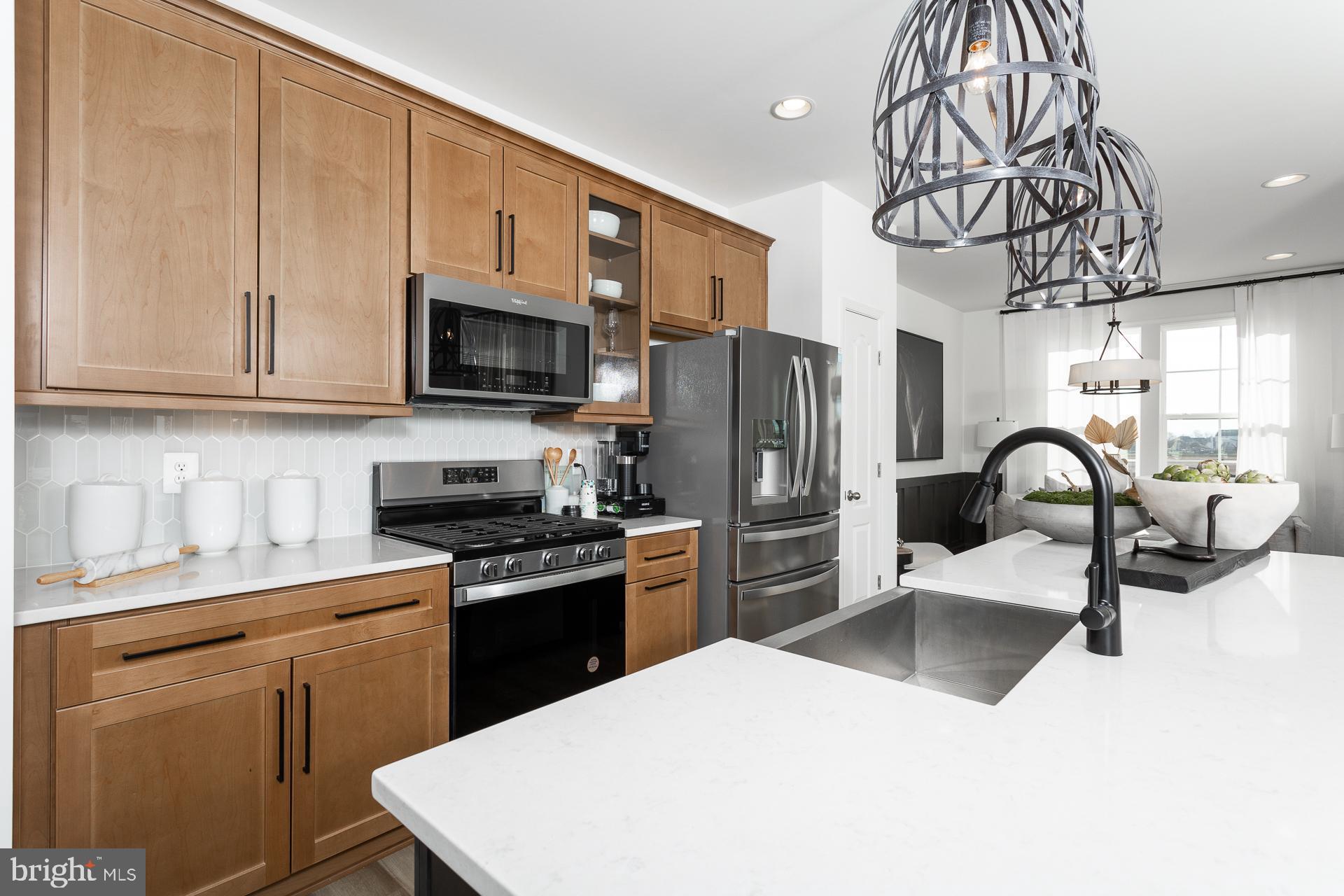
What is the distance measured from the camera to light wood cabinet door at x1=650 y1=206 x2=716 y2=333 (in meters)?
3.07

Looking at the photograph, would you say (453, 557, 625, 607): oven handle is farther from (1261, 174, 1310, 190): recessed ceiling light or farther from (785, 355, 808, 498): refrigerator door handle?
(1261, 174, 1310, 190): recessed ceiling light

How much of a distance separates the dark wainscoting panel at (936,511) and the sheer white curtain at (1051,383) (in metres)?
0.40

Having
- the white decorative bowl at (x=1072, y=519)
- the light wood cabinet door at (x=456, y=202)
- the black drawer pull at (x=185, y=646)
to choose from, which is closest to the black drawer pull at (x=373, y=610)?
the black drawer pull at (x=185, y=646)

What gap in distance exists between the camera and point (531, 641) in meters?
2.21

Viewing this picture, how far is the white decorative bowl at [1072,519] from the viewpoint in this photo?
2.01 meters

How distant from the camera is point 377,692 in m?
1.86

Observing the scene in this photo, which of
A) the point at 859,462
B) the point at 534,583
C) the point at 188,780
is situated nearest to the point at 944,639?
the point at 534,583

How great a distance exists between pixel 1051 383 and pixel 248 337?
619cm

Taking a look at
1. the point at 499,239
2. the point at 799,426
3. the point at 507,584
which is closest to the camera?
the point at 507,584

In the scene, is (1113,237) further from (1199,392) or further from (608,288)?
(1199,392)

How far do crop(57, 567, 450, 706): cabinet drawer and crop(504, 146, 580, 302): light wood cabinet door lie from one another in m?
1.19

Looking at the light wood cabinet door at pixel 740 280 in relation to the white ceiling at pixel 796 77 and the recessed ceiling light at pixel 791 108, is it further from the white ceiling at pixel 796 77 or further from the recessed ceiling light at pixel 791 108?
the recessed ceiling light at pixel 791 108

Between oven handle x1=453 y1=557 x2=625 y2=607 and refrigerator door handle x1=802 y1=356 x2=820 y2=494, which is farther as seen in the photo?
refrigerator door handle x1=802 y1=356 x2=820 y2=494

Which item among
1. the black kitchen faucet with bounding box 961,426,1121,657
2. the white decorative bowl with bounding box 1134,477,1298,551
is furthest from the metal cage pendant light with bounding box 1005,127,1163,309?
the white decorative bowl with bounding box 1134,477,1298,551
